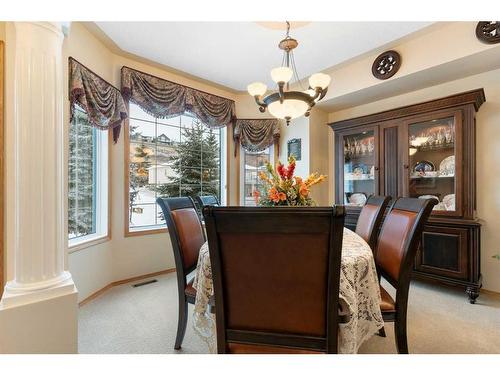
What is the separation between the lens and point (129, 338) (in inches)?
72.0

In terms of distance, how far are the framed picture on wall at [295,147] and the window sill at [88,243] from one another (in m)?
2.73

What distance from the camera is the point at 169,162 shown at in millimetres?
3428

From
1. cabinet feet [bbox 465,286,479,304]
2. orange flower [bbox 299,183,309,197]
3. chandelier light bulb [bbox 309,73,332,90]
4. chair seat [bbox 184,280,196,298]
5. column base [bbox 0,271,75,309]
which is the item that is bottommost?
cabinet feet [bbox 465,286,479,304]

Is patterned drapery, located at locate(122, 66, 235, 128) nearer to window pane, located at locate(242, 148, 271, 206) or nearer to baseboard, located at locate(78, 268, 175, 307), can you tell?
window pane, located at locate(242, 148, 271, 206)

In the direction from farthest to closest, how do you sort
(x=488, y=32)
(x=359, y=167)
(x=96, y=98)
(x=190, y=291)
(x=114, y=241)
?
(x=359, y=167) → (x=114, y=241) → (x=96, y=98) → (x=488, y=32) → (x=190, y=291)

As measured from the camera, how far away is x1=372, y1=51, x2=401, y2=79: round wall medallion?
2.71 meters

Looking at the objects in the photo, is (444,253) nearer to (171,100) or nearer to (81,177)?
(171,100)

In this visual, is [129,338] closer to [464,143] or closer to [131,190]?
[131,190]

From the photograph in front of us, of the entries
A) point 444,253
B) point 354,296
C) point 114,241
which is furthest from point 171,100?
point 444,253

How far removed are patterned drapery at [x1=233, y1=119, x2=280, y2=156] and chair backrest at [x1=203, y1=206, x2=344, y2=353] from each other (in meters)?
3.06

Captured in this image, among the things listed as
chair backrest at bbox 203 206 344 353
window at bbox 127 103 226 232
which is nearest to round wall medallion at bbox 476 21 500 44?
chair backrest at bbox 203 206 344 353

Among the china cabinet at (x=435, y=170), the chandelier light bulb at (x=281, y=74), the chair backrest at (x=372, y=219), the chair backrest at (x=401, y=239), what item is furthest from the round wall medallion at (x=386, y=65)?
the chair backrest at (x=401, y=239)

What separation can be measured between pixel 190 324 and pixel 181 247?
79 centimetres

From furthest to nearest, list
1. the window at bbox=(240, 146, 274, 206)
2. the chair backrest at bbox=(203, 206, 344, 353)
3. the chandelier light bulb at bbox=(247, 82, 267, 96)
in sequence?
the window at bbox=(240, 146, 274, 206), the chandelier light bulb at bbox=(247, 82, 267, 96), the chair backrest at bbox=(203, 206, 344, 353)
